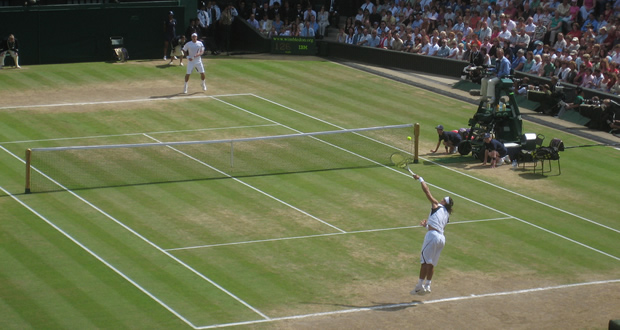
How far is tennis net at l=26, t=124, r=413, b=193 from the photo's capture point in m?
27.8


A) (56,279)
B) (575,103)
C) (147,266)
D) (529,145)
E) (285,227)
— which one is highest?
(575,103)

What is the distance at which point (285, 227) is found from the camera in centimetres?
2442

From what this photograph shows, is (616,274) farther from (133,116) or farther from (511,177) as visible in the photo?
(133,116)

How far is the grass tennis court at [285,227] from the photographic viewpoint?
19.4 m

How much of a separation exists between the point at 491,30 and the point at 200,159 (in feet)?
58.3

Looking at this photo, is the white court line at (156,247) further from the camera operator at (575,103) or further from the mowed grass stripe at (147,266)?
the camera operator at (575,103)

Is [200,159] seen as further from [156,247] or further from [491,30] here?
[491,30]

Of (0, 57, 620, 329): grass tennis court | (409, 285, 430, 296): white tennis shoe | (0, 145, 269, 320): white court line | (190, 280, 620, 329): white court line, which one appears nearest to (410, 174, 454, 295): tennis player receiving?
(409, 285, 430, 296): white tennis shoe

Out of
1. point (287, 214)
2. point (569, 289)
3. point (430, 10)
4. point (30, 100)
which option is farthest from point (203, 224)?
point (430, 10)

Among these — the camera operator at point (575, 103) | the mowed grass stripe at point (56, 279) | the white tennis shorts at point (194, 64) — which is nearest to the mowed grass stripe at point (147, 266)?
the mowed grass stripe at point (56, 279)

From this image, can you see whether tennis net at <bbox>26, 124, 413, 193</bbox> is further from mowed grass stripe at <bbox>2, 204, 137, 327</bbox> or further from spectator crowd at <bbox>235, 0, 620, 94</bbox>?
spectator crowd at <bbox>235, 0, 620, 94</bbox>

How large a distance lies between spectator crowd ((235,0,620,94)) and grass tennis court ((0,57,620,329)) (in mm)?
3544

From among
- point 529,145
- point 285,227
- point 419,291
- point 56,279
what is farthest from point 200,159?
point 419,291

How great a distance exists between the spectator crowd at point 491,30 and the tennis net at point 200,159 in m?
8.68
